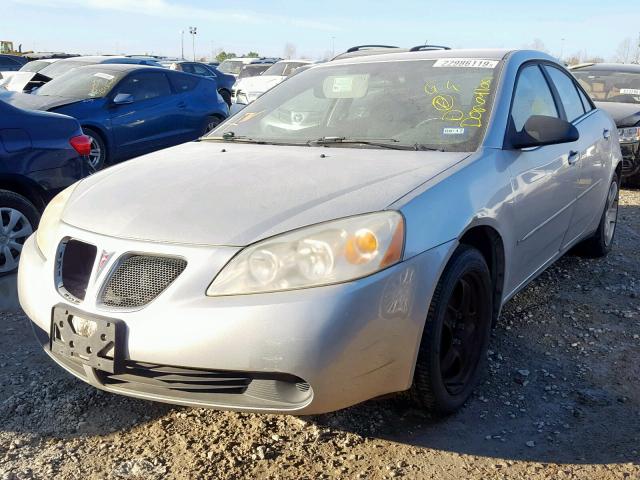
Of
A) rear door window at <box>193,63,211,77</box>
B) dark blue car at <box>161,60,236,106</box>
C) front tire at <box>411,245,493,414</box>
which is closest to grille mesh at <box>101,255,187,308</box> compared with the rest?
front tire at <box>411,245,493,414</box>

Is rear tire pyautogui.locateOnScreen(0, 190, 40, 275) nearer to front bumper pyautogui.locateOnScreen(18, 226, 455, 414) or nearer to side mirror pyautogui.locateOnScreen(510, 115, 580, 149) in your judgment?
front bumper pyautogui.locateOnScreen(18, 226, 455, 414)

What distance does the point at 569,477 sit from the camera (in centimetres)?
240

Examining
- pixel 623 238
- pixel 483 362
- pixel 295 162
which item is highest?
pixel 295 162

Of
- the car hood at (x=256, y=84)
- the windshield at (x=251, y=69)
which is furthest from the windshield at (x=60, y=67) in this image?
the windshield at (x=251, y=69)

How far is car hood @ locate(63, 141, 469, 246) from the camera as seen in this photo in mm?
2332

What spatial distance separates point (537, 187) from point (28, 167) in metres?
3.36

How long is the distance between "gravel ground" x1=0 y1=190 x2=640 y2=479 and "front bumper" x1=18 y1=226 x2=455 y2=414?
0.33m

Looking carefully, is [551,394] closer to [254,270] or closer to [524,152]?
[524,152]

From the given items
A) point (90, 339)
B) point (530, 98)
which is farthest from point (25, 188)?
point (530, 98)

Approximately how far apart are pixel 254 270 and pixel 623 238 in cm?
471

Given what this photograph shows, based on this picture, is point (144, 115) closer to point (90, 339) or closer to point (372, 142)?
point (372, 142)

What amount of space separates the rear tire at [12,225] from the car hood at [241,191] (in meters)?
1.64

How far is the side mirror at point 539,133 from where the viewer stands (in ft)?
10.2

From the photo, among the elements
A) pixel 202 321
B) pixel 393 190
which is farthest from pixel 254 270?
pixel 393 190
